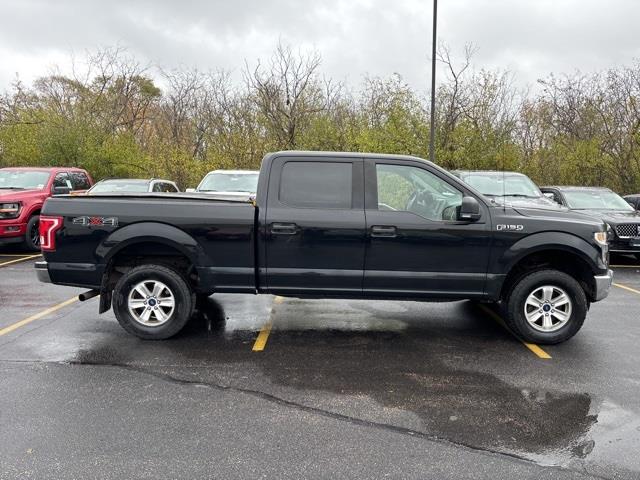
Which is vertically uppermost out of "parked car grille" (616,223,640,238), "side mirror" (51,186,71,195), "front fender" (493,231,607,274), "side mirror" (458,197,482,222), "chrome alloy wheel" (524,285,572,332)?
"side mirror" (51,186,71,195)

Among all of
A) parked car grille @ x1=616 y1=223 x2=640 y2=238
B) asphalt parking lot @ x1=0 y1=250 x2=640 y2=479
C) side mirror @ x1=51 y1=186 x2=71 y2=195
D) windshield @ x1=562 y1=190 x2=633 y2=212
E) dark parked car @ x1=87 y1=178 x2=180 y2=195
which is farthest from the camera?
dark parked car @ x1=87 y1=178 x2=180 y2=195

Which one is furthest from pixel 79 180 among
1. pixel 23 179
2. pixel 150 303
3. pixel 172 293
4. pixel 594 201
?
pixel 594 201

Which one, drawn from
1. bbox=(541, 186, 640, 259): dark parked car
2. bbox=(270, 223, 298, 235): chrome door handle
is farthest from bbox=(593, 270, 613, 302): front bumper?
bbox=(541, 186, 640, 259): dark parked car

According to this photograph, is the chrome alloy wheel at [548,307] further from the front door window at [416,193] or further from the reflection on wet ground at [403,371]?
the front door window at [416,193]

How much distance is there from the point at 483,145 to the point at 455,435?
1708 cm

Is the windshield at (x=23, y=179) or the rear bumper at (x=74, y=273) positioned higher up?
the windshield at (x=23, y=179)

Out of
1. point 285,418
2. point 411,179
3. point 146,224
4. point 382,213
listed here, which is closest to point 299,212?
point 382,213

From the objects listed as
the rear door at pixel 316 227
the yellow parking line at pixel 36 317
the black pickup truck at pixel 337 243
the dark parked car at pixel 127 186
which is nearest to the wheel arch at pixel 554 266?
the black pickup truck at pixel 337 243

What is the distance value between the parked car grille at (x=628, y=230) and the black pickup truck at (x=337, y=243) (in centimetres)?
577

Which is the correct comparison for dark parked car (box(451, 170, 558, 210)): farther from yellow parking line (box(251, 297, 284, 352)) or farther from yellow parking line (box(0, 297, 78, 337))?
yellow parking line (box(0, 297, 78, 337))

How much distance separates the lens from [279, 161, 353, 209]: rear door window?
5.19 meters

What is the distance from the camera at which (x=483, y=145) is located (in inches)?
744

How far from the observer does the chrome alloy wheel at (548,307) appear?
5234 mm

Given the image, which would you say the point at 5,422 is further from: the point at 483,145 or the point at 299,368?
the point at 483,145
